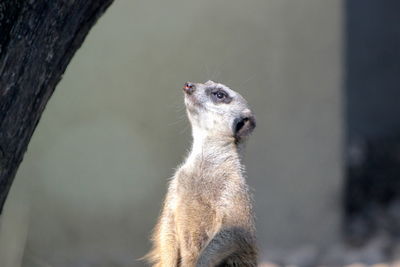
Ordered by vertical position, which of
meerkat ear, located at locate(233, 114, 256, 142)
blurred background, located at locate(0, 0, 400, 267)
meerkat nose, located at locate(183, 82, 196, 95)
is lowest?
meerkat ear, located at locate(233, 114, 256, 142)

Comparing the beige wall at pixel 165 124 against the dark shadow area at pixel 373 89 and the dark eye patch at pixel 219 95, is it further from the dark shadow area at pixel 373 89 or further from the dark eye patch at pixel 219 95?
the dark eye patch at pixel 219 95

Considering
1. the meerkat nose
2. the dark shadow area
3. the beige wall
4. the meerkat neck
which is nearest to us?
the meerkat neck

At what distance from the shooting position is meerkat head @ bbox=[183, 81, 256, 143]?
13.8ft

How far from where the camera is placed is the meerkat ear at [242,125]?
4.21m

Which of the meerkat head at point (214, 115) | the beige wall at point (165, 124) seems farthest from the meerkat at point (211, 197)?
the beige wall at point (165, 124)

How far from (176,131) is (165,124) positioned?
0.10 m

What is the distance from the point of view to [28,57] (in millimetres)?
2799

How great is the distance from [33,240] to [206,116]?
2348 mm

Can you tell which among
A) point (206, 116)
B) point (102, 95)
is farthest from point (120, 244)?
point (206, 116)

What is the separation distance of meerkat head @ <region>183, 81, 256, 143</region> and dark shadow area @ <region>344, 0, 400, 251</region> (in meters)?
4.09

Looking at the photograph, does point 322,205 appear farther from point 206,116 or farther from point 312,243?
point 206,116

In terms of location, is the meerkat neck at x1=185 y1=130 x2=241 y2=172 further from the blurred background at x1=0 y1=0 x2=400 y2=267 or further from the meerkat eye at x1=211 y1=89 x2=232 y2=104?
the blurred background at x1=0 y1=0 x2=400 y2=267

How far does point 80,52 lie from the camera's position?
19.9ft

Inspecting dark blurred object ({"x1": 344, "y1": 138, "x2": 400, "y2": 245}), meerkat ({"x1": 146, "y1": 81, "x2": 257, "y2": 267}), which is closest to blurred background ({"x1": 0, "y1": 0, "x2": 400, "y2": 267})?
dark blurred object ({"x1": 344, "y1": 138, "x2": 400, "y2": 245})
